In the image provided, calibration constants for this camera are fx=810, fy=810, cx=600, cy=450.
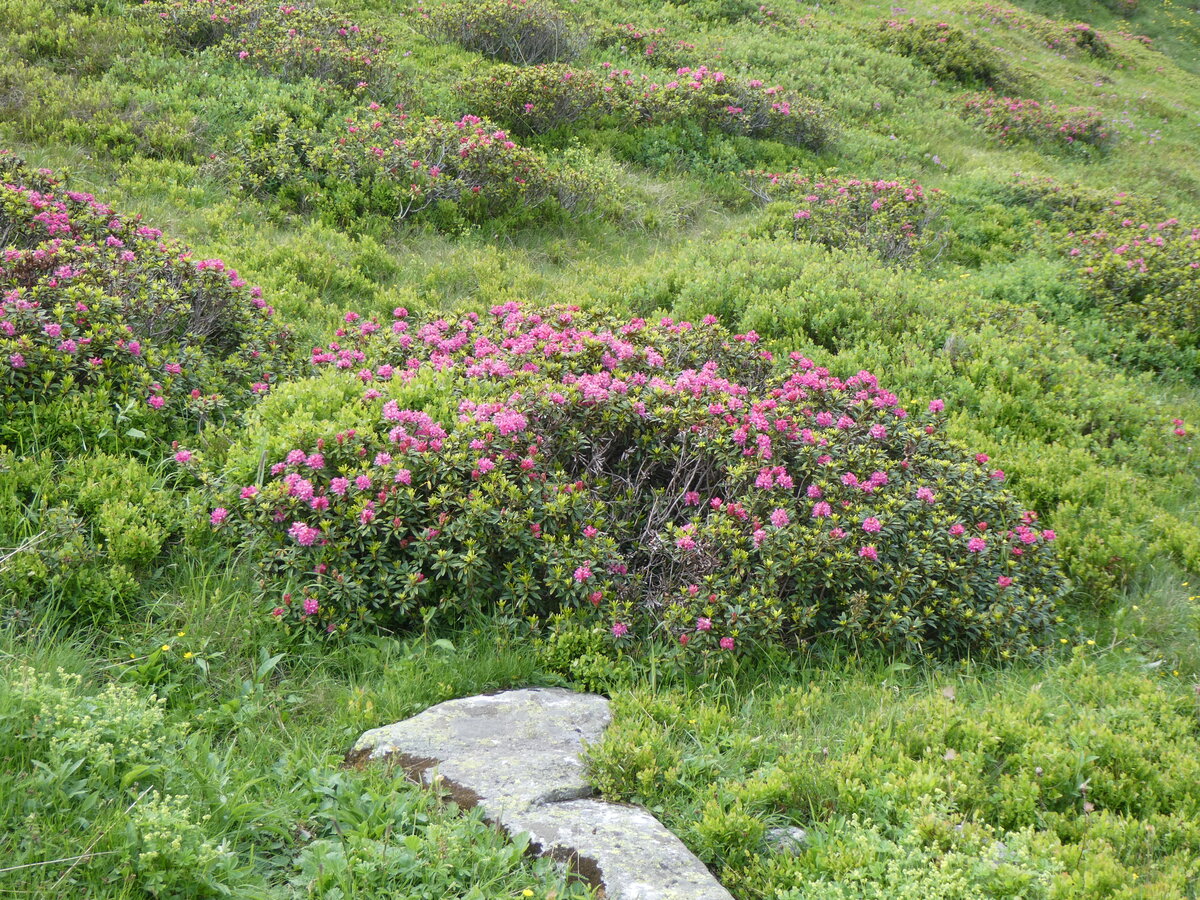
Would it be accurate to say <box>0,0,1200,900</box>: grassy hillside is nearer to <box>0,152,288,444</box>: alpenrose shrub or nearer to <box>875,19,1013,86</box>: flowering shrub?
<box>0,152,288,444</box>: alpenrose shrub

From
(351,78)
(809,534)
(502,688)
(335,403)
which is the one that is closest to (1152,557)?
(809,534)

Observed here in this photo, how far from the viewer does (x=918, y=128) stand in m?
15.7

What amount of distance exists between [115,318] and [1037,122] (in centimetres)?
1785

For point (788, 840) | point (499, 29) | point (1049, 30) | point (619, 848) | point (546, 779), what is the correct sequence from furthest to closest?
1. point (1049, 30)
2. point (499, 29)
3. point (546, 779)
4. point (788, 840)
5. point (619, 848)

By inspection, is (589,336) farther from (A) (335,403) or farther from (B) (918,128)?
(B) (918,128)

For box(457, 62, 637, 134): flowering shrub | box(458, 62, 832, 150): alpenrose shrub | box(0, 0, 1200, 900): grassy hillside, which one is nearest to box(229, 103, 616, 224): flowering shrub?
box(0, 0, 1200, 900): grassy hillside

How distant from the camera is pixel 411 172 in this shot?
390 inches

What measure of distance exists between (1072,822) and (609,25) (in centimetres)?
1618

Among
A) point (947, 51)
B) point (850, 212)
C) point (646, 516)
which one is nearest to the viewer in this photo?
point (646, 516)

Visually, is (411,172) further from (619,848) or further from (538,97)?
(619,848)

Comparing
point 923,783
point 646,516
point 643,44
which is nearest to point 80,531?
point 646,516

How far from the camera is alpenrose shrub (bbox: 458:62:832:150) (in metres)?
12.1

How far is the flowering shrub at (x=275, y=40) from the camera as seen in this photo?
11.3m

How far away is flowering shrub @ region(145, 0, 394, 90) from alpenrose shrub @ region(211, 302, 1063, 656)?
7733 mm
